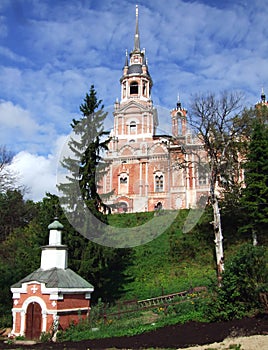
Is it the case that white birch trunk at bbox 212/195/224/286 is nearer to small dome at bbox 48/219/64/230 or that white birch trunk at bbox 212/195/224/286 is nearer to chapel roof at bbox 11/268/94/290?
chapel roof at bbox 11/268/94/290

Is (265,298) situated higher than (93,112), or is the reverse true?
(93,112)

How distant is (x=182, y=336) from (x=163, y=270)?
12122mm

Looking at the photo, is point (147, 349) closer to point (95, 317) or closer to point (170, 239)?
point (95, 317)

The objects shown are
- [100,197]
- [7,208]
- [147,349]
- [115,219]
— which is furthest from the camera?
[7,208]

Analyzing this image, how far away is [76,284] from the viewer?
15.9m

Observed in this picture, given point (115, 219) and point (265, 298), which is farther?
point (115, 219)

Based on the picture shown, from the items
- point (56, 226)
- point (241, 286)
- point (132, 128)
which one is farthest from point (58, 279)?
point (132, 128)

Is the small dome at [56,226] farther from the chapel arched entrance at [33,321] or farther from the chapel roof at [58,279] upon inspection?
the chapel arched entrance at [33,321]

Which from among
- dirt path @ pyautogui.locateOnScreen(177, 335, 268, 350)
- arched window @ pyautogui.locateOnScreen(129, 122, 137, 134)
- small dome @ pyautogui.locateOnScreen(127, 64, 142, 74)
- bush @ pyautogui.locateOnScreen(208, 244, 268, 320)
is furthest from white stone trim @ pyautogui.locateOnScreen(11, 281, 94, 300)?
small dome @ pyautogui.locateOnScreen(127, 64, 142, 74)

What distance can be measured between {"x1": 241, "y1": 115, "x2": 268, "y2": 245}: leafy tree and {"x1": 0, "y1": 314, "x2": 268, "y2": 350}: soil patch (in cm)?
1127

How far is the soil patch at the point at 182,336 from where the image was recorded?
Result: 11273 mm

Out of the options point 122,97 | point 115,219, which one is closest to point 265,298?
point 115,219

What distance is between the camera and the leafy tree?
23641mm

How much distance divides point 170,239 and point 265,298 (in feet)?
48.9
